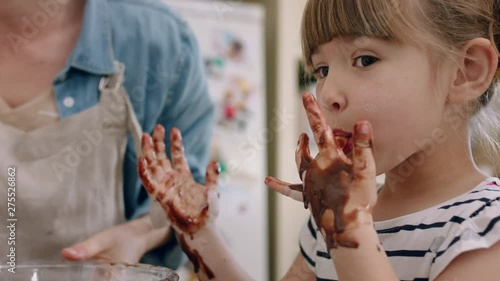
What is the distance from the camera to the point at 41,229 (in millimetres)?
968

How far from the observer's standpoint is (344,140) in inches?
30.5

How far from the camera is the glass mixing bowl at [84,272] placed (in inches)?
27.8

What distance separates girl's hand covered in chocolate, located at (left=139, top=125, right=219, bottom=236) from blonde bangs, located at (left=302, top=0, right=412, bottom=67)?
0.27 meters

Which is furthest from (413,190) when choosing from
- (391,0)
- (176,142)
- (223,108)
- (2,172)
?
(223,108)

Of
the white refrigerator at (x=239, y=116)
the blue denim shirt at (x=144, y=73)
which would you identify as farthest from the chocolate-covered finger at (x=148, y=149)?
the white refrigerator at (x=239, y=116)

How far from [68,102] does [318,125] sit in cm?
47

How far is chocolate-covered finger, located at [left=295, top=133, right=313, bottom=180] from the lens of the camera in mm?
739

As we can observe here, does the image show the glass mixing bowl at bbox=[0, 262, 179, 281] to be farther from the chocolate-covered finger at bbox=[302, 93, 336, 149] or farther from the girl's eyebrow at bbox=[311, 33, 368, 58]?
the girl's eyebrow at bbox=[311, 33, 368, 58]

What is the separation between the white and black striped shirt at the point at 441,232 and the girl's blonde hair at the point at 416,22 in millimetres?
151

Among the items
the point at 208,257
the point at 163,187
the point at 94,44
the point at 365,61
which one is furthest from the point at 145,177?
the point at 365,61

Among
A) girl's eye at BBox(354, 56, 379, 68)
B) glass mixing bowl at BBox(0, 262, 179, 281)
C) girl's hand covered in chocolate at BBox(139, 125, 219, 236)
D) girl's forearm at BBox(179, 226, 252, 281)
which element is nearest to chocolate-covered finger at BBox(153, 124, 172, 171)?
girl's hand covered in chocolate at BBox(139, 125, 219, 236)

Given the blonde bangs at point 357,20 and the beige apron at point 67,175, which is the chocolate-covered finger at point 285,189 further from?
the beige apron at point 67,175

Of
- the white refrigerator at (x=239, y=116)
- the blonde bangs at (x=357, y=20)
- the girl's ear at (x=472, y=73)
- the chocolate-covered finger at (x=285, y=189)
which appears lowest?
the white refrigerator at (x=239, y=116)

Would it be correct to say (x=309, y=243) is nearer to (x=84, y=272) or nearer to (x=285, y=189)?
(x=285, y=189)
